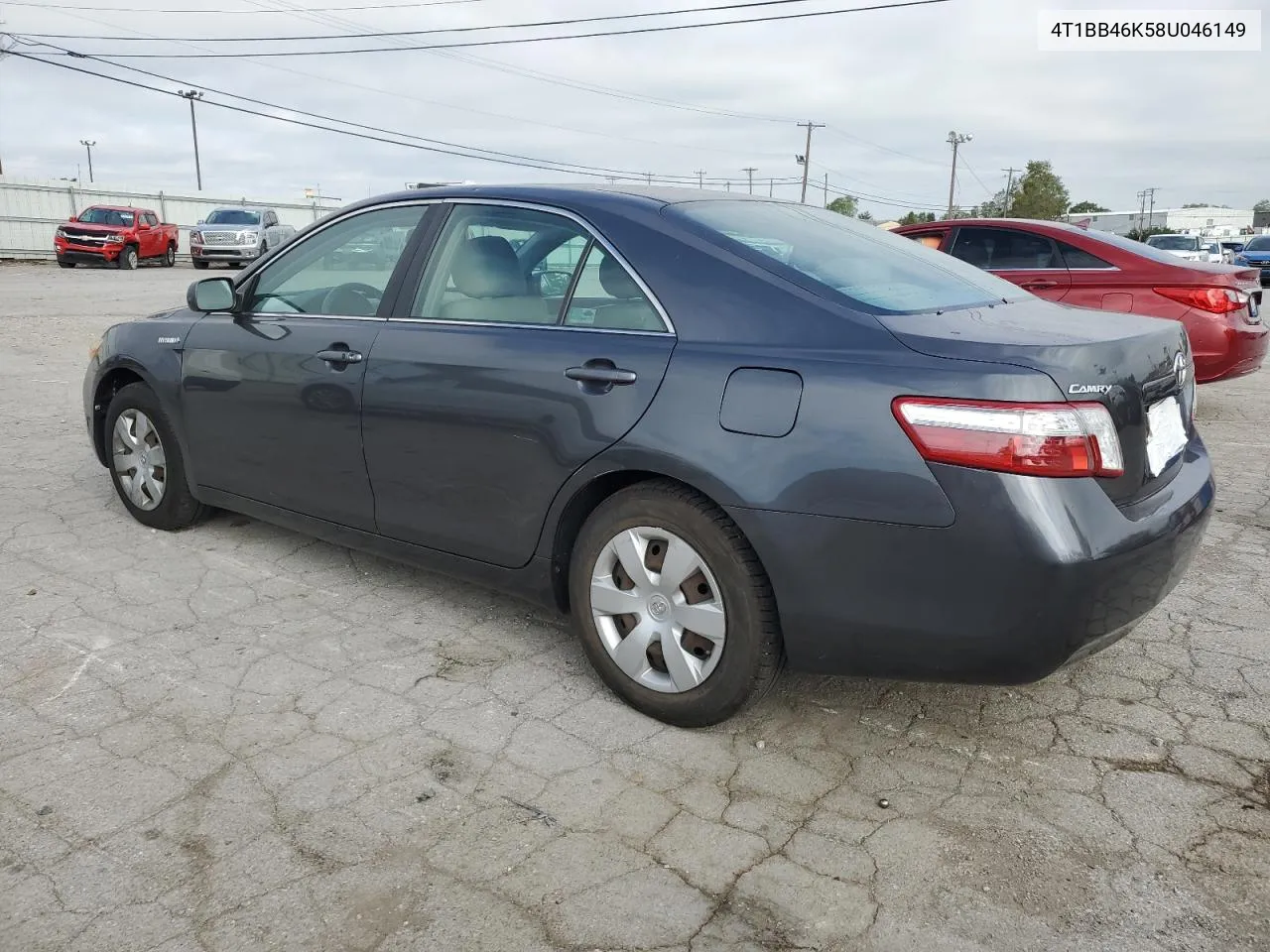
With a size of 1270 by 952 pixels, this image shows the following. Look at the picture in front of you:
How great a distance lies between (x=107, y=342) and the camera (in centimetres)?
479

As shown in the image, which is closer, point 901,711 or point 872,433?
point 872,433

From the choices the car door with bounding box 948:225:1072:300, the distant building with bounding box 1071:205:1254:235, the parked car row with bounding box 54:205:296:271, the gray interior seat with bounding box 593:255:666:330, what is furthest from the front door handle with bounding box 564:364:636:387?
the distant building with bounding box 1071:205:1254:235

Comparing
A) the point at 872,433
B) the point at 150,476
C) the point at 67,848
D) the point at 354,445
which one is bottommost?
the point at 67,848

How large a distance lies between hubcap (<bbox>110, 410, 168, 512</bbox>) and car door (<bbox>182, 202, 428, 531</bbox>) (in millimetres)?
364

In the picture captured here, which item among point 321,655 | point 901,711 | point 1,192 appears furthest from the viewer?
point 1,192

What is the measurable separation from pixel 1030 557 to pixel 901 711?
950 mm

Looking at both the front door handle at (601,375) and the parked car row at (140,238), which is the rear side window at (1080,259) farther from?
the parked car row at (140,238)

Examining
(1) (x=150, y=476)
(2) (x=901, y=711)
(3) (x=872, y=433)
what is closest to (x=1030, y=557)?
(3) (x=872, y=433)

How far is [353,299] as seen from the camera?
3.81m

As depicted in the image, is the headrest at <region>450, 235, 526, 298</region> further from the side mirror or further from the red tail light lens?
the red tail light lens

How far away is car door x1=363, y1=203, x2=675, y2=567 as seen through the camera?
299 centimetres

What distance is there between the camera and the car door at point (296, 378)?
12.1ft

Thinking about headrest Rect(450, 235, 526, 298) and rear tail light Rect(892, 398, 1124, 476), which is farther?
headrest Rect(450, 235, 526, 298)

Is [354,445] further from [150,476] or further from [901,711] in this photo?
[901,711]
